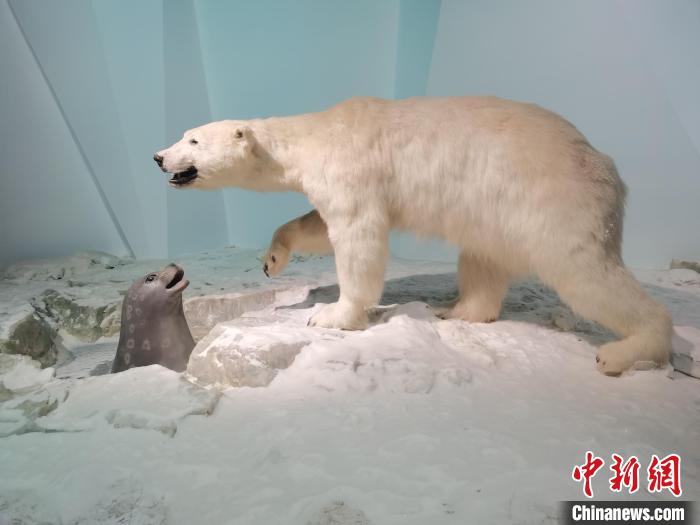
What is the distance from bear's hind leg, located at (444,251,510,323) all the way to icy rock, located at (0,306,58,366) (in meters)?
3.24

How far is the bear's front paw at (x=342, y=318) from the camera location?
11.2ft

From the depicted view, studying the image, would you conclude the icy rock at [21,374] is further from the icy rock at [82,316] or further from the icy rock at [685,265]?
the icy rock at [685,265]

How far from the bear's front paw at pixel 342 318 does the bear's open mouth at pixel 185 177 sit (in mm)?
1252

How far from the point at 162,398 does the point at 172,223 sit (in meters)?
4.59

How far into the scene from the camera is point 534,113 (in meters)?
3.43

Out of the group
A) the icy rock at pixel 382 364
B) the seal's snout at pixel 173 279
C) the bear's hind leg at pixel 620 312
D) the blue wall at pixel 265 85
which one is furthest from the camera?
the blue wall at pixel 265 85

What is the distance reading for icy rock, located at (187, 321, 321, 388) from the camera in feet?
9.14

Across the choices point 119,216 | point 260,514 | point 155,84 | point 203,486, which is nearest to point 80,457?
point 203,486

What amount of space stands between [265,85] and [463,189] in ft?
13.7

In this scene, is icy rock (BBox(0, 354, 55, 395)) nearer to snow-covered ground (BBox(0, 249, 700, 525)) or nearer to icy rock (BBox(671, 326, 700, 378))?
snow-covered ground (BBox(0, 249, 700, 525))

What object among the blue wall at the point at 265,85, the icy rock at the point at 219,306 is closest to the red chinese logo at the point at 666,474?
the icy rock at the point at 219,306

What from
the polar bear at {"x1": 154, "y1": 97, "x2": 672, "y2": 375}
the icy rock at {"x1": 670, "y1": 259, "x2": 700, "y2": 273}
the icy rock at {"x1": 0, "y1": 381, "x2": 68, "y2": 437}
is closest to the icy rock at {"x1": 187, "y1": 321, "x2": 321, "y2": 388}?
the polar bear at {"x1": 154, "y1": 97, "x2": 672, "y2": 375}

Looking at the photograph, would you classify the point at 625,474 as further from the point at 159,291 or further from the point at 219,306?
the point at 219,306

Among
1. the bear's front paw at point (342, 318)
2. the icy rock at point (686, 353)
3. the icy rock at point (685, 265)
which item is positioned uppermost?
the icy rock at point (686, 353)
